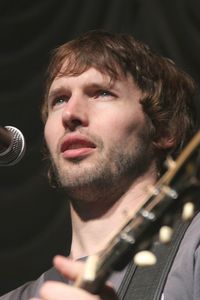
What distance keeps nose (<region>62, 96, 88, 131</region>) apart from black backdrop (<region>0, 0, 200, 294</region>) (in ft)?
2.42

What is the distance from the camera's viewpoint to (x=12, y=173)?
2.28m

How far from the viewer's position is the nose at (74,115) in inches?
59.7

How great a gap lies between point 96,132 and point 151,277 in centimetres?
42

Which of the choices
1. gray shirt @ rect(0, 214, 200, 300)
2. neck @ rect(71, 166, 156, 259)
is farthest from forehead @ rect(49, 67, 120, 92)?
gray shirt @ rect(0, 214, 200, 300)

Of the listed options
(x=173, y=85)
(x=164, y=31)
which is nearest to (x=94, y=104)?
(x=173, y=85)

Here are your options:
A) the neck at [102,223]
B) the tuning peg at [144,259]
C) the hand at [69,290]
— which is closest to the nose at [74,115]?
the neck at [102,223]

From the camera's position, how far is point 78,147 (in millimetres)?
1519

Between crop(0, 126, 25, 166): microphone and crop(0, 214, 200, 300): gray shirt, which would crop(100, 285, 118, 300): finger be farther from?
crop(0, 126, 25, 166): microphone

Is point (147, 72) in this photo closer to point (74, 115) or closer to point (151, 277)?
point (74, 115)

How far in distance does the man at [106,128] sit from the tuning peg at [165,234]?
68 centimetres

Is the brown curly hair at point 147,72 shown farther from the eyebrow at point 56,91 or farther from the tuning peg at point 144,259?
the tuning peg at point 144,259

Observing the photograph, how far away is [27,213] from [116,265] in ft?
5.14

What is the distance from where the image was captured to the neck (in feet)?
5.06

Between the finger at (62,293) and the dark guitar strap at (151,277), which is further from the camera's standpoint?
the dark guitar strap at (151,277)
